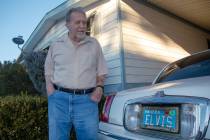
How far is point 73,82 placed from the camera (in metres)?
3.15

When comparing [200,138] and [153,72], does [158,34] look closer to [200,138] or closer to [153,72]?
[153,72]

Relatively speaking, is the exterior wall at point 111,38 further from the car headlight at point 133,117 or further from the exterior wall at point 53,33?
the car headlight at point 133,117

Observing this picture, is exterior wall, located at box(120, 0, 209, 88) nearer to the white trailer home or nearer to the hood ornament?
the white trailer home

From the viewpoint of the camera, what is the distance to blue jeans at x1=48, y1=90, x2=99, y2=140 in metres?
3.08

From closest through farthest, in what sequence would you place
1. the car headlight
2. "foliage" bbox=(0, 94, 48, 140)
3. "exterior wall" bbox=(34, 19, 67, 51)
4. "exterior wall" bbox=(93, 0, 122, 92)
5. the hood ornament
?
the hood ornament
the car headlight
"foliage" bbox=(0, 94, 48, 140)
"exterior wall" bbox=(93, 0, 122, 92)
"exterior wall" bbox=(34, 19, 67, 51)

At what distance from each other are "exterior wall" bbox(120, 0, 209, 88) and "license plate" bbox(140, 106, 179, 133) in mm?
4893

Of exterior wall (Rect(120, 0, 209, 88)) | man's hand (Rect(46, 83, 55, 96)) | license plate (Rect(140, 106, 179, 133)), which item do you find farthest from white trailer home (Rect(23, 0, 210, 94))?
license plate (Rect(140, 106, 179, 133))

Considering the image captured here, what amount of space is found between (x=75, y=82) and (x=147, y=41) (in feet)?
18.2

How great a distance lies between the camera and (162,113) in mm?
2340

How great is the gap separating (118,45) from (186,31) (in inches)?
154

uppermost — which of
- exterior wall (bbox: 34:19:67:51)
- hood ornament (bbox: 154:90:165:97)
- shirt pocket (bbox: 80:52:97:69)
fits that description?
exterior wall (bbox: 34:19:67:51)

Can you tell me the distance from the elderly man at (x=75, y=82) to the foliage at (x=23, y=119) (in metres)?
1.68

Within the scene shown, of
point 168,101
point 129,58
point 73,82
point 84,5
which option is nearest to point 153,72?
point 129,58

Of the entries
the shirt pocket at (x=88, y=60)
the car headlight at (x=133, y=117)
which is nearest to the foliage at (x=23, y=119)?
the shirt pocket at (x=88, y=60)
